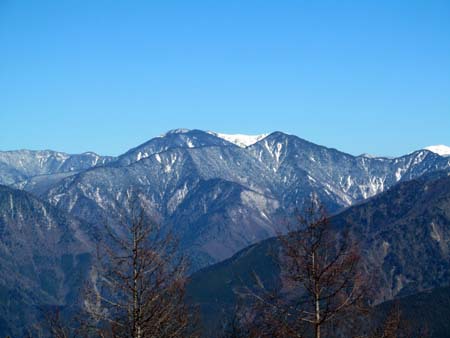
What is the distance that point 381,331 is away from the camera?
33.8 meters

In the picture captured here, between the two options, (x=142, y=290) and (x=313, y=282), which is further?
(x=142, y=290)

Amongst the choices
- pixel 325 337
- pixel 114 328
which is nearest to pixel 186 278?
pixel 114 328

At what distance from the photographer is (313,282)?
113ft

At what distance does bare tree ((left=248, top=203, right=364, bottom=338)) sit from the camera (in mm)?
33375

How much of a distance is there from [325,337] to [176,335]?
9.12m

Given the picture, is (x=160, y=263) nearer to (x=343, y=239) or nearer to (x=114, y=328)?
(x=114, y=328)

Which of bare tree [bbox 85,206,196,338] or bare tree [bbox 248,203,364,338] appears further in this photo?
bare tree [bbox 85,206,196,338]

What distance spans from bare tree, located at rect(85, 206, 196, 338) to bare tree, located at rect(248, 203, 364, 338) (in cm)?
391

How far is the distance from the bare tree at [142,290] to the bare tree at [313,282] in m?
3.91

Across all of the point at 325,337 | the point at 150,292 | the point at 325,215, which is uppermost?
the point at 325,215

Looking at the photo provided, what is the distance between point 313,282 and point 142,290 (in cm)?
776

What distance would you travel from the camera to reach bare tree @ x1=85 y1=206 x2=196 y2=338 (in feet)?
114

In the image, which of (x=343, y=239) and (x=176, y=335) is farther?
(x=176, y=335)

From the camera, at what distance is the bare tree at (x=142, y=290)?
34.7m
